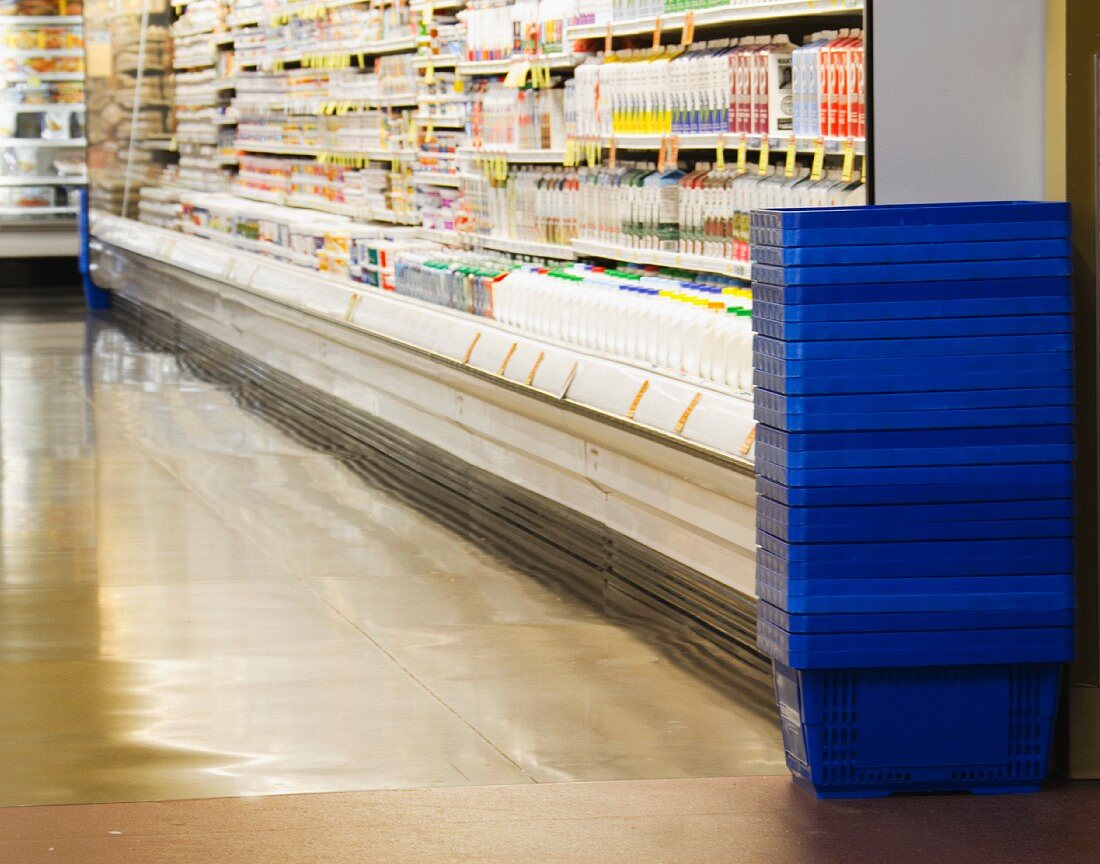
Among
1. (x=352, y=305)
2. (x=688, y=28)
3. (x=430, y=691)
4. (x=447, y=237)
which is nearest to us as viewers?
(x=430, y=691)

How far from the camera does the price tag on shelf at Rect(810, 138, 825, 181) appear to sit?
5.00 m

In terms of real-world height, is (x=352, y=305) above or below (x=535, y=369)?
above

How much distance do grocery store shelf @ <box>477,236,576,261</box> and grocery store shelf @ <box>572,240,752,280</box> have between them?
0.14m

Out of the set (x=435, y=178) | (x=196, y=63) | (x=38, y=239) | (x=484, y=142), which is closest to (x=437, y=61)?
(x=435, y=178)

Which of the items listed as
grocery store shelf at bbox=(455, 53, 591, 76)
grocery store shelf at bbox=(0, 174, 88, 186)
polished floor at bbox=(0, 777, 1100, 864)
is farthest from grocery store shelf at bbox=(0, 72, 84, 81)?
polished floor at bbox=(0, 777, 1100, 864)

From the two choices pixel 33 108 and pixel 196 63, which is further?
pixel 33 108

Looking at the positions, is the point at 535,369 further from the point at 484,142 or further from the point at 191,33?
the point at 191,33

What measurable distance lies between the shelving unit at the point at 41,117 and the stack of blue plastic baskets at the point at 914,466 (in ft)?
46.8

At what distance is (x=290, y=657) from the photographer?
16.5 ft

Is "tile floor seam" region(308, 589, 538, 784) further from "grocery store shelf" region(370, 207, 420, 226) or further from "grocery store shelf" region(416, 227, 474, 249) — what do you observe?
"grocery store shelf" region(370, 207, 420, 226)

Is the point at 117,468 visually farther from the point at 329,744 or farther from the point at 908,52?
the point at 908,52

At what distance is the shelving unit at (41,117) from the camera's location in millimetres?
16969

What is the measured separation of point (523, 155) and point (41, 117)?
423 inches

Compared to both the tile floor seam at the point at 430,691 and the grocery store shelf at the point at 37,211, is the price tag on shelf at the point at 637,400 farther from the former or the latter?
the grocery store shelf at the point at 37,211
